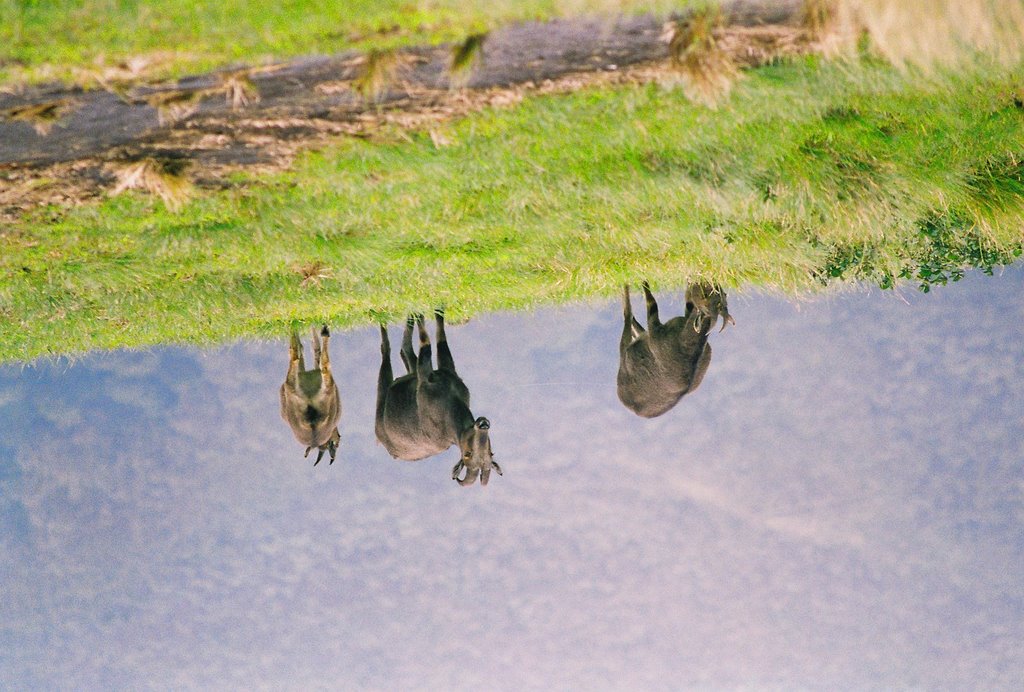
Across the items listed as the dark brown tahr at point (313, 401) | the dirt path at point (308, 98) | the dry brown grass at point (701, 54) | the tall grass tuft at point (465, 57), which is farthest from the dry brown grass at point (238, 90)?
the dark brown tahr at point (313, 401)

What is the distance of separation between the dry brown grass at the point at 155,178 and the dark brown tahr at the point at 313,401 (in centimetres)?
230

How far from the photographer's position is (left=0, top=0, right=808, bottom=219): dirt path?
2.79m

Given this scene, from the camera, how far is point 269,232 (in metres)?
3.85

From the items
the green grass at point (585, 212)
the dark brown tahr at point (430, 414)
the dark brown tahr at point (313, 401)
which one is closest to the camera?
the green grass at point (585, 212)

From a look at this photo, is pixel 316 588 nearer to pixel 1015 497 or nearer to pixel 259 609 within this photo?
pixel 259 609

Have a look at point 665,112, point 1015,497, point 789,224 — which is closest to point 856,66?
point 665,112

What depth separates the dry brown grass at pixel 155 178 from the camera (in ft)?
10.5

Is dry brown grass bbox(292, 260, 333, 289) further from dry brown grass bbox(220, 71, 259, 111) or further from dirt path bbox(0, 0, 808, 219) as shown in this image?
dry brown grass bbox(220, 71, 259, 111)

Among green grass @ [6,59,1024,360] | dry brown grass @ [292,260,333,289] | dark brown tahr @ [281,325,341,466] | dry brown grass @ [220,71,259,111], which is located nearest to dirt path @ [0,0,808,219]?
dry brown grass @ [220,71,259,111]

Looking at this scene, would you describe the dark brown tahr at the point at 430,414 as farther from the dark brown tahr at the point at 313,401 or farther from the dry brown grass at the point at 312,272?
the dry brown grass at the point at 312,272

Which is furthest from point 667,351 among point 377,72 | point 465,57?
point 377,72

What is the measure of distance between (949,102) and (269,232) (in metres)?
2.91

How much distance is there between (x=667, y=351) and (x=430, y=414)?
4.89 ft

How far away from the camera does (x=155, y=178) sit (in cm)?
324
